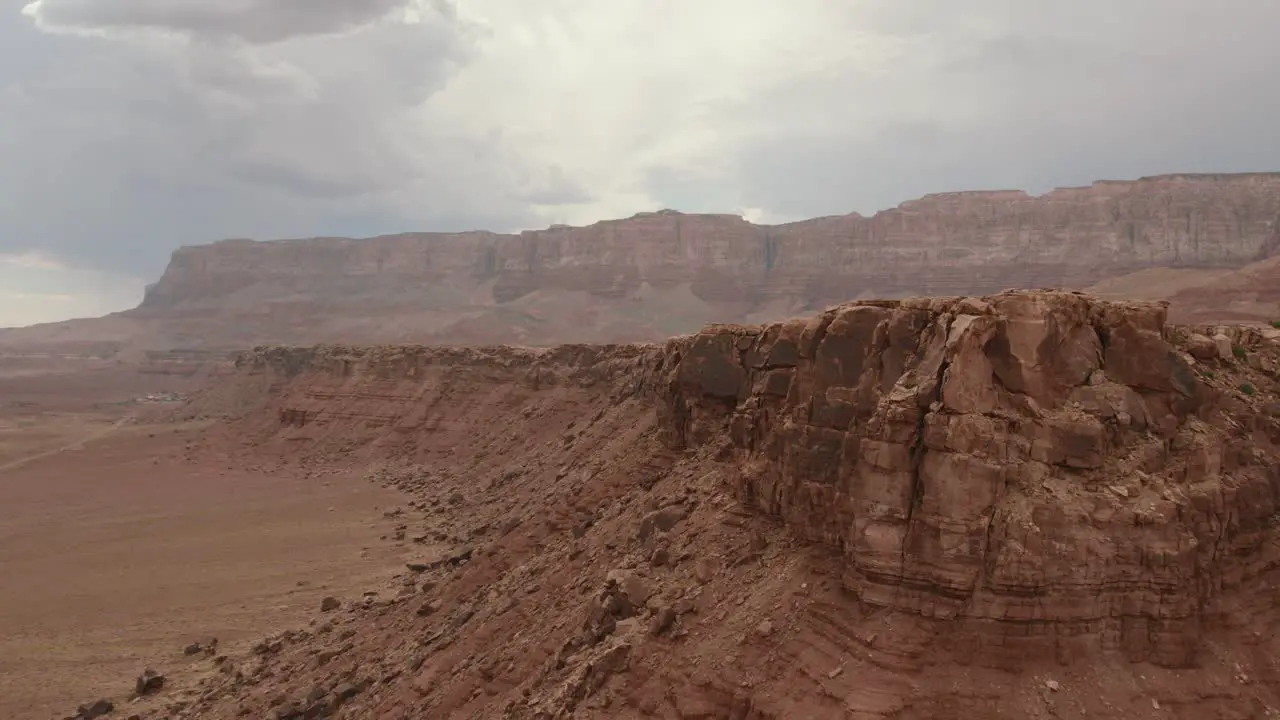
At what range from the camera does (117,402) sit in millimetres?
98750

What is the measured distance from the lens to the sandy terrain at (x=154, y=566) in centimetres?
2041

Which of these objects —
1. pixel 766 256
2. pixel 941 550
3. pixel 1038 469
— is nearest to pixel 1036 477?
pixel 1038 469

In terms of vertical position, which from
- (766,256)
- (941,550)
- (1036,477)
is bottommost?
(941,550)

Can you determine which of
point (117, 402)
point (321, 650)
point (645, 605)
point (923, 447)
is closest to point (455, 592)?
point (321, 650)

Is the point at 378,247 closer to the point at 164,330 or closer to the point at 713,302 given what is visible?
the point at 164,330

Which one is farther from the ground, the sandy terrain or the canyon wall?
the canyon wall

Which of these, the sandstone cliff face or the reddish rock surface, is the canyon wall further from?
the reddish rock surface

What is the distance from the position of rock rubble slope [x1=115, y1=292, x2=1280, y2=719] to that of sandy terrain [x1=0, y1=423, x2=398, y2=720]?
868 cm

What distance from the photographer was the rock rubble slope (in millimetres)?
8078

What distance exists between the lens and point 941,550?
8.27 m

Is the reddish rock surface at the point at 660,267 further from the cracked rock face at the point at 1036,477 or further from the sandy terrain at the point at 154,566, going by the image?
the cracked rock face at the point at 1036,477

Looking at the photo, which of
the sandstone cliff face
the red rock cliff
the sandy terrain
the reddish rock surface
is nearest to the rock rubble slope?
the sandy terrain

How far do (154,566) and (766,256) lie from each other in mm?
129746

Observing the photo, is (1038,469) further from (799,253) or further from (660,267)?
(660,267)
